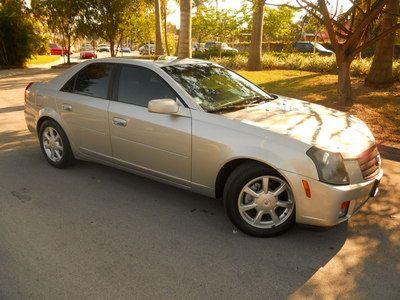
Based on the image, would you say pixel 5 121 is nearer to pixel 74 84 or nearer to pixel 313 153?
pixel 74 84

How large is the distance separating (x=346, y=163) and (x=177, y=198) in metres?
1.98

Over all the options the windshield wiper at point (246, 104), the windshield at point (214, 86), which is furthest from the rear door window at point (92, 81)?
the windshield wiper at point (246, 104)

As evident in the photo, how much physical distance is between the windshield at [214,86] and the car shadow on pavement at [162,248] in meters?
1.17

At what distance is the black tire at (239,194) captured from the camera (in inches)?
138

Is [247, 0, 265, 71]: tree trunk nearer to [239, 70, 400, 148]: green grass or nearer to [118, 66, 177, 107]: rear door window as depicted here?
[239, 70, 400, 148]: green grass

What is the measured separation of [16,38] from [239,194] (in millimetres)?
23493

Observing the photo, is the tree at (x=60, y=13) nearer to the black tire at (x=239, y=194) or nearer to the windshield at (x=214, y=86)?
the windshield at (x=214, y=86)

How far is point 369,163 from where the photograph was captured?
3.59 meters

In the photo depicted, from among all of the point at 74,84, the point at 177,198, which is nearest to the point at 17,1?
the point at 74,84

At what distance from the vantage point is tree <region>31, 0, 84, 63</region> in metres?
24.5

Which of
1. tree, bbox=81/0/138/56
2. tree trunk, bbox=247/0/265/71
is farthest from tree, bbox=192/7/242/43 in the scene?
tree trunk, bbox=247/0/265/71

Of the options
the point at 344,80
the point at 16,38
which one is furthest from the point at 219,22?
the point at 344,80

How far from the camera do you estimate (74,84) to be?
16.9 feet

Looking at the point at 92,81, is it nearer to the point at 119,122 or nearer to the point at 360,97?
the point at 119,122
